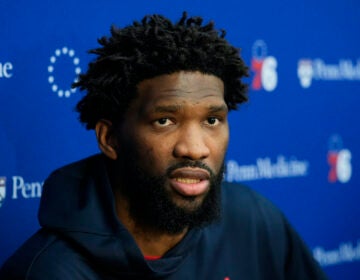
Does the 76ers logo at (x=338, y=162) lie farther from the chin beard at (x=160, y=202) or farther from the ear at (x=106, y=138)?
the ear at (x=106, y=138)

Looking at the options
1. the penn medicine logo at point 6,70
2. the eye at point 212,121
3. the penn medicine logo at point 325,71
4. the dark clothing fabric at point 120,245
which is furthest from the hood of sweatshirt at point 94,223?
the penn medicine logo at point 325,71

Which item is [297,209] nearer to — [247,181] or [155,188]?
[247,181]

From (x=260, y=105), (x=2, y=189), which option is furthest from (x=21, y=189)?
(x=260, y=105)

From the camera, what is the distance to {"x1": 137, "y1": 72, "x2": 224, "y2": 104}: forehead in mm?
1295

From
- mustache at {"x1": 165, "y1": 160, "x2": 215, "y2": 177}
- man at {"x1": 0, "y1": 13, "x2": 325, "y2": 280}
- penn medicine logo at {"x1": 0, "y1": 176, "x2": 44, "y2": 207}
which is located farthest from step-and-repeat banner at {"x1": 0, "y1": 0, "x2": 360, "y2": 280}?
mustache at {"x1": 165, "y1": 160, "x2": 215, "y2": 177}

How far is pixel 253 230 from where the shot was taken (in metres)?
1.53

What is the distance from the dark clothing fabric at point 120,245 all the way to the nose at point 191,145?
168 mm

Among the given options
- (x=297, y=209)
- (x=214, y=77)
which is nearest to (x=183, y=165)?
(x=214, y=77)

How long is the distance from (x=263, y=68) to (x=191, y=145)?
98cm

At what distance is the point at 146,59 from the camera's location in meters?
1.30

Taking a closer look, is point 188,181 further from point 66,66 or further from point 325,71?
point 325,71

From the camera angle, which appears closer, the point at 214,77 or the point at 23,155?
the point at 214,77

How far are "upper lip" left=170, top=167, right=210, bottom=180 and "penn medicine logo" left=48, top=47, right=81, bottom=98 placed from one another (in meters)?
0.53

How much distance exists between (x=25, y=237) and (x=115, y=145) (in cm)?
44
